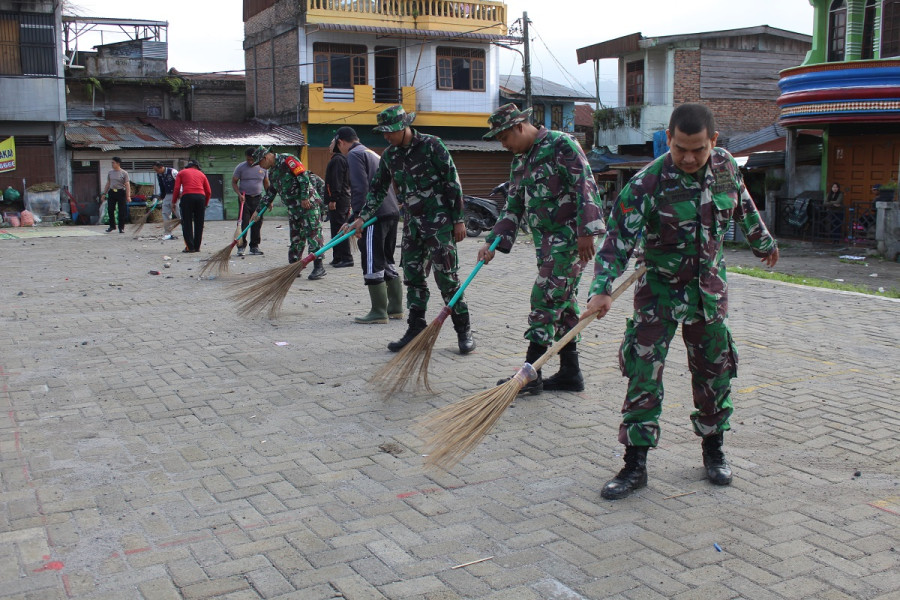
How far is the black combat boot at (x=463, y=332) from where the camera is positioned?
6.61 meters

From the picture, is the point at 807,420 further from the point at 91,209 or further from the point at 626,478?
the point at 91,209

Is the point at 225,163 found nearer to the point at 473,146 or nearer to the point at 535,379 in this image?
the point at 473,146

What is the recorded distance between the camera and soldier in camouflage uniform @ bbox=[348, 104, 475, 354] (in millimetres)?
6457

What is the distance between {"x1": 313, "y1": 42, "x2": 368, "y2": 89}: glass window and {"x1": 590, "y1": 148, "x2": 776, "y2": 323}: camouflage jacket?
27.7m

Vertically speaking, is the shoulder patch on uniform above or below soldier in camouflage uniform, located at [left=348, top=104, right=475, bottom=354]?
above

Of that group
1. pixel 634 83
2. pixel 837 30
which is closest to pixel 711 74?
pixel 634 83

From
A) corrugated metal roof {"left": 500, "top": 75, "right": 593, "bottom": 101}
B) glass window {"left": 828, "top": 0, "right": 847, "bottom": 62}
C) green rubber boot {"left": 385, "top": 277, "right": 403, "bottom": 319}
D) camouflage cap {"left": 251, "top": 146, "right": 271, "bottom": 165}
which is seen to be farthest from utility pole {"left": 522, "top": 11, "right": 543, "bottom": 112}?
green rubber boot {"left": 385, "top": 277, "right": 403, "bottom": 319}

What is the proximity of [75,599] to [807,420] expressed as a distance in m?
3.94

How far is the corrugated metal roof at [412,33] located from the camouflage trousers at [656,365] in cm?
2730

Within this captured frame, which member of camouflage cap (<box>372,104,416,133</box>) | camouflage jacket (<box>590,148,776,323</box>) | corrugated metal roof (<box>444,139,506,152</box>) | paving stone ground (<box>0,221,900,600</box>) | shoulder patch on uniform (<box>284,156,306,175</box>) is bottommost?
paving stone ground (<box>0,221,900,600</box>)

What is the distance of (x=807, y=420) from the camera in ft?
16.3

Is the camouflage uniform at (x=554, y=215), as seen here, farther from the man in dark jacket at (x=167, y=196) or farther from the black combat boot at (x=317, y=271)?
the man in dark jacket at (x=167, y=196)

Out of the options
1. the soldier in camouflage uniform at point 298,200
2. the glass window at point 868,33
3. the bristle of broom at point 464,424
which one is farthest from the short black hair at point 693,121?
the glass window at point 868,33

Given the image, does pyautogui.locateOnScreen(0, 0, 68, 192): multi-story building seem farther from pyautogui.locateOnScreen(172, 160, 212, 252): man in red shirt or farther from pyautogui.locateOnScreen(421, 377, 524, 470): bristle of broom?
pyautogui.locateOnScreen(421, 377, 524, 470): bristle of broom
